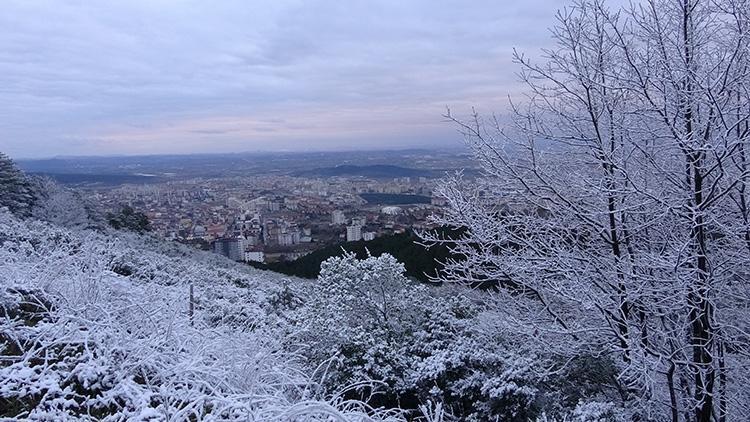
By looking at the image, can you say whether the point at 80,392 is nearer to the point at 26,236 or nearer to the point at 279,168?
the point at 26,236

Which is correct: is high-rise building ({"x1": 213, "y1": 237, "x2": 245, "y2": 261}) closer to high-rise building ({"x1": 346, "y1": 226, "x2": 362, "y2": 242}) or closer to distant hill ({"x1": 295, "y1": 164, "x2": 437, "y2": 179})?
high-rise building ({"x1": 346, "y1": 226, "x2": 362, "y2": 242})

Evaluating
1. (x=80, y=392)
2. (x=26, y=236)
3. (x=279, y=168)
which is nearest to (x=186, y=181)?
(x=279, y=168)

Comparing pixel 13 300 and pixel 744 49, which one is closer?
pixel 13 300

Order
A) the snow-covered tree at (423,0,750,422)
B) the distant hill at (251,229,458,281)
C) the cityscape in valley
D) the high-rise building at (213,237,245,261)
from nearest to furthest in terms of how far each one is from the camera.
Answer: the snow-covered tree at (423,0,750,422) → the distant hill at (251,229,458,281) → the cityscape in valley → the high-rise building at (213,237,245,261)

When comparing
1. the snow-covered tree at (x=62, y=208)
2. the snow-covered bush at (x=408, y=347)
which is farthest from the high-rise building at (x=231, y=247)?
the snow-covered bush at (x=408, y=347)

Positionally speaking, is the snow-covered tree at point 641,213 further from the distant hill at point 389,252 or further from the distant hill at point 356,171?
the distant hill at point 356,171

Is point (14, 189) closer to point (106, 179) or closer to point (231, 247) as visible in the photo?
point (231, 247)

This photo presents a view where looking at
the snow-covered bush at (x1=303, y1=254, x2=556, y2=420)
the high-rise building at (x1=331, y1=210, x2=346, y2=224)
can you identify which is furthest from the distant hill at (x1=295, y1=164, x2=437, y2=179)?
the snow-covered bush at (x1=303, y1=254, x2=556, y2=420)
